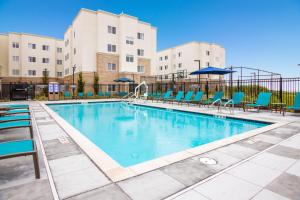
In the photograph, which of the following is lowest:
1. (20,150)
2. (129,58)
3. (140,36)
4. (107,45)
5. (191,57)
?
(20,150)

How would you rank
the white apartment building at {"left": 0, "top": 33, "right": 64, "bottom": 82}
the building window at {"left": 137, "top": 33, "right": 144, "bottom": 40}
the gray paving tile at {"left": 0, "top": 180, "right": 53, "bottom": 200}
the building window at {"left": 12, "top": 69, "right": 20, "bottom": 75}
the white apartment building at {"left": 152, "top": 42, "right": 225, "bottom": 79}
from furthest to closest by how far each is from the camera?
the white apartment building at {"left": 152, "top": 42, "right": 225, "bottom": 79} → the building window at {"left": 12, "top": 69, "right": 20, "bottom": 75} → the white apartment building at {"left": 0, "top": 33, "right": 64, "bottom": 82} → the building window at {"left": 137, "top": 33, "right": 144, "bottom": 40} → the gray paving tile at {"left": 0, "top": 180, "right": 53, "bottom": 200}

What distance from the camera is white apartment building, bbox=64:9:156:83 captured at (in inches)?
949

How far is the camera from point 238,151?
3.66 m

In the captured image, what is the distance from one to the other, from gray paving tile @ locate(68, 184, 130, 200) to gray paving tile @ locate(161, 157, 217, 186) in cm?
83

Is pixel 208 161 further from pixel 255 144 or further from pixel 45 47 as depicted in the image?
pixel 45 47

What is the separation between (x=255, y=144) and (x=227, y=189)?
2407mm

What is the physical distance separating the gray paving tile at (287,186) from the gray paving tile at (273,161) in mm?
281

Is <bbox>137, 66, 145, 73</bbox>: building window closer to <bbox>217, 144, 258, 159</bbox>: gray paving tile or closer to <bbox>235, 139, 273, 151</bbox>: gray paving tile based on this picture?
<bbox>235, 139, 273, 151</bbox>: gray paving tile

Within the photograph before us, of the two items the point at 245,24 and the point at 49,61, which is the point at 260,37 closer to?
the point at 245,24

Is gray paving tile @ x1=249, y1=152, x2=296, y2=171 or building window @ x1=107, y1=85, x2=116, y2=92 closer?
gray paving tile @ x1=249, y1=152, x2=296, y2=171

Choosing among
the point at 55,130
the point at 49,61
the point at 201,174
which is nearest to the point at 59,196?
the point at 201,174

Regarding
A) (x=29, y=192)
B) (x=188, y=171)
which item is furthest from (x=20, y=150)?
(x=188, y=171)

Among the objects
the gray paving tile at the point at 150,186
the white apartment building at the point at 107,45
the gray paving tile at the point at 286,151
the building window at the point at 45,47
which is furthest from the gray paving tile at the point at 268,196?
the building window at the point at 45,47

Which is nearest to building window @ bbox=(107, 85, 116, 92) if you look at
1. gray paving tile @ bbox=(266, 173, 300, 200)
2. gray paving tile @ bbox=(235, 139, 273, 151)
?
gray paving tile @ bbox=(235, 139, 273, 151)
